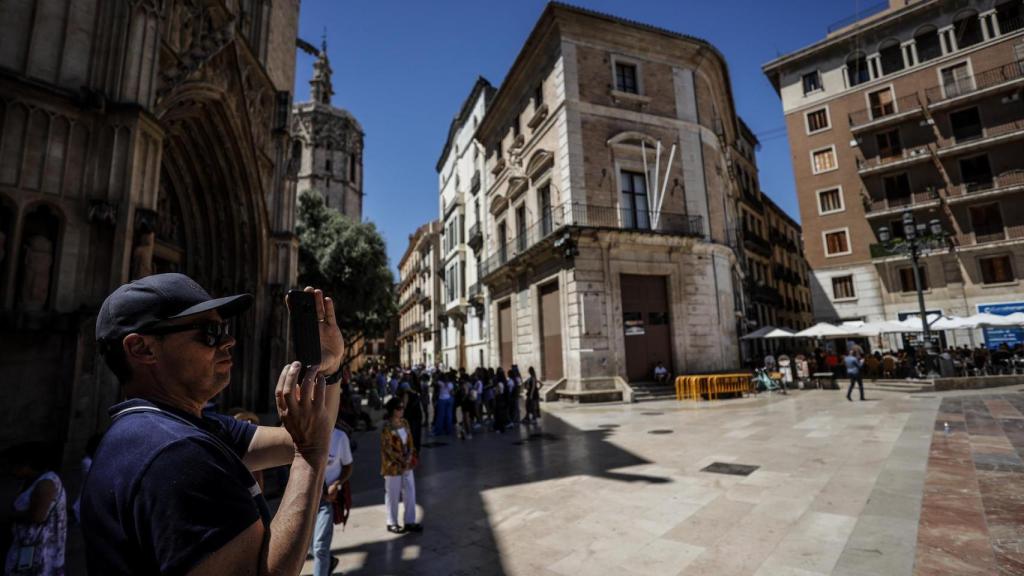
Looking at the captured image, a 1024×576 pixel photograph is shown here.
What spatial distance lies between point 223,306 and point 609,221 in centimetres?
1807

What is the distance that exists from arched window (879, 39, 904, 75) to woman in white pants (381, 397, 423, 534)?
119 feet

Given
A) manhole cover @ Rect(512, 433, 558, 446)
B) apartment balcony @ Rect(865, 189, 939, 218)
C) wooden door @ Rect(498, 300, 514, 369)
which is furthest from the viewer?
apartment balcony @ Rect(865, 189, 939, 218)

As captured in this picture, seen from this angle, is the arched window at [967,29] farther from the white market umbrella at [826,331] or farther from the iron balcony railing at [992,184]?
the white market umbrella at [826,331]

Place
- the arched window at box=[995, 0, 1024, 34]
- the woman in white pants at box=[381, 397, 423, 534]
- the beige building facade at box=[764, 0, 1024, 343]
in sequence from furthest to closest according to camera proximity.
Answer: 1. the arched window at box=[995, 0, 1024, 34]
2. the beige building facade at box=[764, 0, 1024, 343]
3. the woman in white pants at box=[381, 397, 423, 534]

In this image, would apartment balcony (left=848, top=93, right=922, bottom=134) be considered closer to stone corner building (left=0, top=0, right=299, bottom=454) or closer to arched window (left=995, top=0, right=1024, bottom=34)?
arched window (left=995, top=0, right=1024, bottom=34)

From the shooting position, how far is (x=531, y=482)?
21.7 ft

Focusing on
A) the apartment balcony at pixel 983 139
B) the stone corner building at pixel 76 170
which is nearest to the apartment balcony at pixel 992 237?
the apartment balcony at pixel 983 139

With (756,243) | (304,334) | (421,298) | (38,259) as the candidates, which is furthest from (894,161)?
(421,298)

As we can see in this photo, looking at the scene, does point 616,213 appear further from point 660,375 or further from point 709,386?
point 709,386

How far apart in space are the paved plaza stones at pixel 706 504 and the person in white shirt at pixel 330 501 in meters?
0.42

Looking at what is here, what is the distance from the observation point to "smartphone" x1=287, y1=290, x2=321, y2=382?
1320 mm

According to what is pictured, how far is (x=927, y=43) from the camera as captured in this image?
88.1ft

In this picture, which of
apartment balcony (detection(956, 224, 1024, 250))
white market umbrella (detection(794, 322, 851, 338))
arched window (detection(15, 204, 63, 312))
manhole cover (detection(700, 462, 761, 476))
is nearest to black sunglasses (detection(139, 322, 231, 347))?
manhole cover (detection(700, 462, 761, 476))

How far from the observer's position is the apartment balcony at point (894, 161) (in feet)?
86.0
